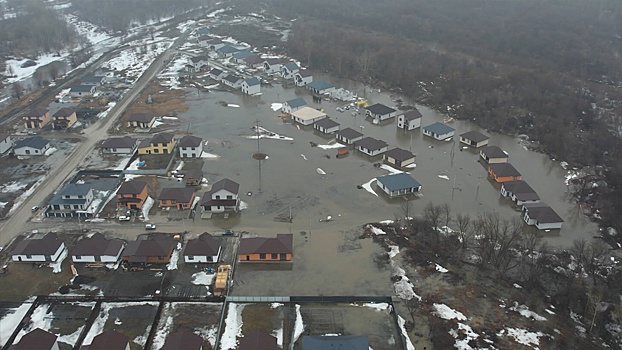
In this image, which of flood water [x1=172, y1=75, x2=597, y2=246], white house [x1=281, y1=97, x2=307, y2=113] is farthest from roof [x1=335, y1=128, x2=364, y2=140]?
white house [x1=281, y1=97, x2=307, y2=113]

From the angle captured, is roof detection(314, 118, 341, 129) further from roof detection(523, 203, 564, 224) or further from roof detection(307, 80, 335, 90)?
roof detection(523, 203, 564, 224)

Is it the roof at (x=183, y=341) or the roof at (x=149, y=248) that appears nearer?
the roof at (x=183, y=341)

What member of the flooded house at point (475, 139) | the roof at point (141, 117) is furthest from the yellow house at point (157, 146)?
the flooded house at point (475, 139)

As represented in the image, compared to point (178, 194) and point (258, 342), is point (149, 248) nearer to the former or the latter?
point (178, 194)

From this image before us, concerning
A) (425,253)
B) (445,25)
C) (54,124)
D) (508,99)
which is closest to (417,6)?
(445,25)

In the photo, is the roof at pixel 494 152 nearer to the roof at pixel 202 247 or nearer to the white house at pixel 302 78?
the roof at pixel 202 247

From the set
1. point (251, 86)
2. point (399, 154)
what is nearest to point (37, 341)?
point (399, 154)

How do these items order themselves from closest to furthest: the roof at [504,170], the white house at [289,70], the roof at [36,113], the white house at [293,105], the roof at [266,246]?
the roof at [266,246] < the roof at [504,170] < the roof at [36,113] < the white house at [293,105] < the white house at [289,70]
